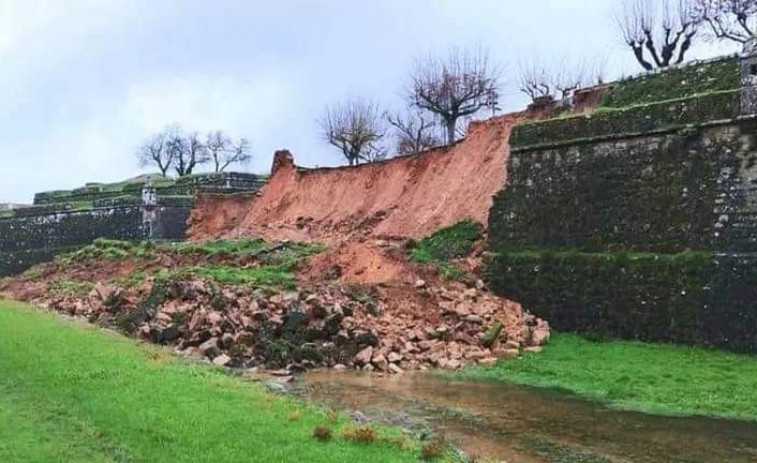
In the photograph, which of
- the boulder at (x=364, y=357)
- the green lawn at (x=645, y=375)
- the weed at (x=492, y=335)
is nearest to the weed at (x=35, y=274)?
the boulder at (x=364, y=357)

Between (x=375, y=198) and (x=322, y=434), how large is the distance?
2283cm

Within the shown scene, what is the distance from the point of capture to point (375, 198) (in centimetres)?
3048

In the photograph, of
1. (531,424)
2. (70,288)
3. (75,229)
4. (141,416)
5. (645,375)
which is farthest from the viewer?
(75,229)

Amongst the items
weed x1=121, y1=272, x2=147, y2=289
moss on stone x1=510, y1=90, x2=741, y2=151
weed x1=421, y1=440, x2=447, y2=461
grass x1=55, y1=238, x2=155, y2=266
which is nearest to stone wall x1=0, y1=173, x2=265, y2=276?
grass x1=55, y1=238, x2=155, y2=266

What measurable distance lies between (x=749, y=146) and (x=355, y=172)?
19361mm

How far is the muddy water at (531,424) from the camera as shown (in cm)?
914

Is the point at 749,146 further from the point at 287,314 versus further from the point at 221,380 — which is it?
the point at 221,380

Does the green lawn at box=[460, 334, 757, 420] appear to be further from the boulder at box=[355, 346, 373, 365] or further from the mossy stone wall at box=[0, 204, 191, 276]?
the mossy stone wall at box=[0, 204, 191, 276]

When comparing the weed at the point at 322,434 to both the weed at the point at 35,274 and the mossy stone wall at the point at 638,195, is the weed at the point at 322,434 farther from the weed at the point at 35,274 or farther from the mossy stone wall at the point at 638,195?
the weed at the point at 35,274

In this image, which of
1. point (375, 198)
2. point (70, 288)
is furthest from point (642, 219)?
point (70, 288)

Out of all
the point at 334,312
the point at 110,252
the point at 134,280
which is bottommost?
the point at 334,312

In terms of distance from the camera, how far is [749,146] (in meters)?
14.9

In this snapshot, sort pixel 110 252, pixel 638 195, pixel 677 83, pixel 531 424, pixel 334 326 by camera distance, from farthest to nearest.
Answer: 1. pixel 110 252
2. pixel 677 83
3. pixel 638 195
4. pixel 334 326
5. pixel 531 424

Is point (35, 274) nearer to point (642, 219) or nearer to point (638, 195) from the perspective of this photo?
point (638, 195)
